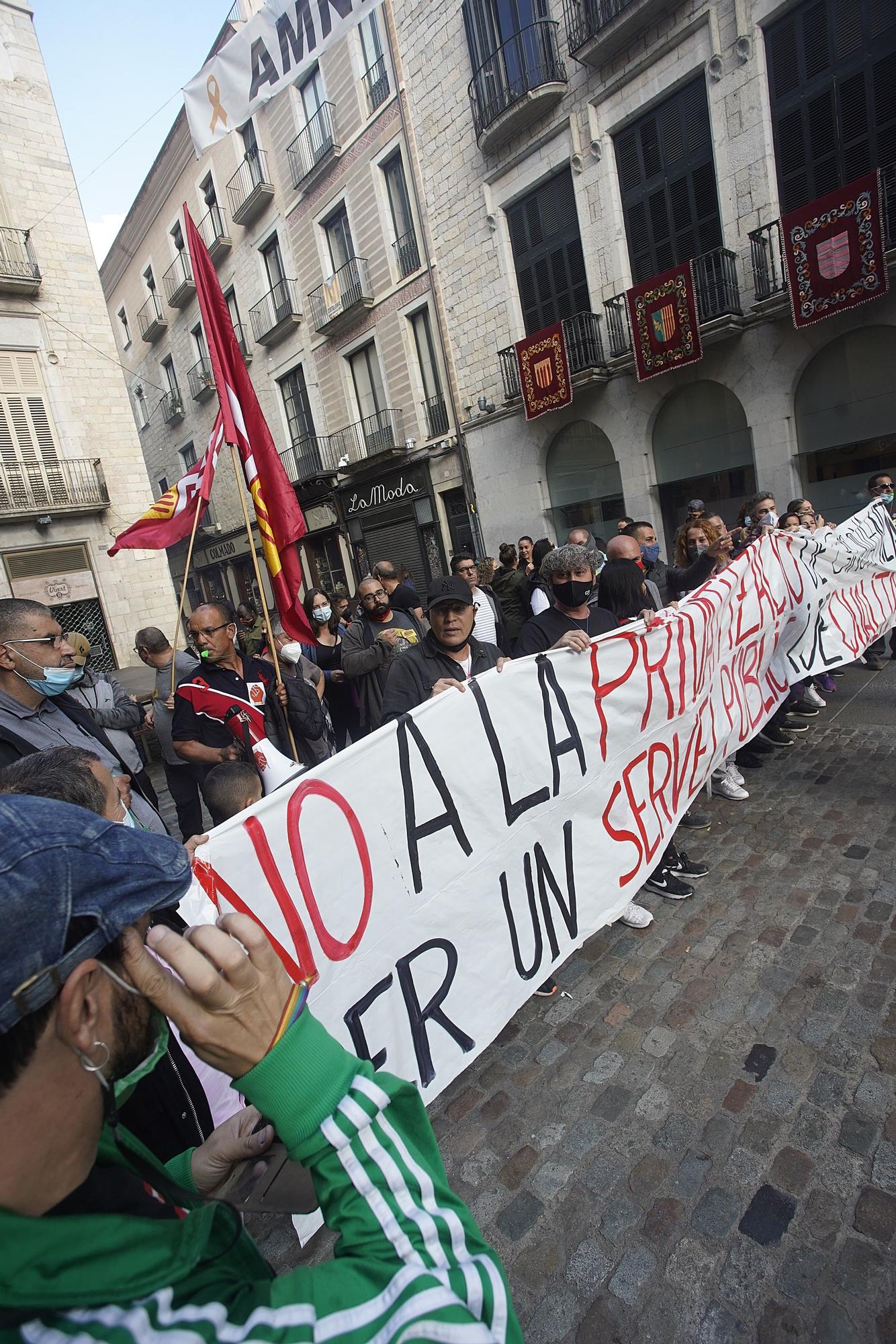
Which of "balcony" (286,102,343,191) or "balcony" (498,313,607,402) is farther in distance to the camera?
"balcony" (286,102,343,191)

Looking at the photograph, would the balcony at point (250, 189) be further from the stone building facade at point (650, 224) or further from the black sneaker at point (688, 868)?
the black sneaker at point (688, 868)

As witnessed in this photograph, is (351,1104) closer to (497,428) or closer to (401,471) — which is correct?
(497,428)

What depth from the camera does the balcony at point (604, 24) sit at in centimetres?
1115

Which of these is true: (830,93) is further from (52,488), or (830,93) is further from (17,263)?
(52,488)

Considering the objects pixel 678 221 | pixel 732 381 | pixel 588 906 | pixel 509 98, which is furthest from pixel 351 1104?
pixel 509 98

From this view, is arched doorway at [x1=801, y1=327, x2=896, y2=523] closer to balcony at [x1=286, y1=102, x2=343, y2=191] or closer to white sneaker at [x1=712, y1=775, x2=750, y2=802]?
white sneaker at [x1=712, y1=775, x2=750, y2=802]

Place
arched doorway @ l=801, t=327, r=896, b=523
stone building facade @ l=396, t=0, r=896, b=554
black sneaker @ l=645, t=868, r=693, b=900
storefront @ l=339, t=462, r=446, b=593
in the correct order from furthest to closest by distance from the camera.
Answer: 1. storefront @ l=339, t=462, r=446, b=593
2. arched doorway @ l=801, t=327, r=896, b=523
3. stone building facade @ l=396, t=0, r=896, b=554
4. black sneaker @ l=645, t=868, r=693, b=900

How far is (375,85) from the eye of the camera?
16594mm

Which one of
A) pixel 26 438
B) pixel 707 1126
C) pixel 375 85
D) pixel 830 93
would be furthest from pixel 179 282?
pixel 707 1126

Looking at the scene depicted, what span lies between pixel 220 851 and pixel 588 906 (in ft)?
5.20

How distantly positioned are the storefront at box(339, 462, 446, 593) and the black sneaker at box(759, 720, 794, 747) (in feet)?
43.7

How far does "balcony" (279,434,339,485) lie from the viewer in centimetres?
2144

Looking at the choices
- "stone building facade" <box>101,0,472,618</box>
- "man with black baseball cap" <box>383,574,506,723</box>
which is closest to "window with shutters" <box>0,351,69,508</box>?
"stone building facade" <box>101,0,472,618</box>

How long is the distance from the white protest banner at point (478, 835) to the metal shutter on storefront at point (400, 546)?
1553 cm
